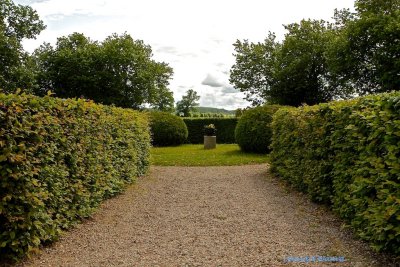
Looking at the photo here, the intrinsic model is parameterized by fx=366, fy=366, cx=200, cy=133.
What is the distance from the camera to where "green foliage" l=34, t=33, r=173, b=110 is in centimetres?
3334

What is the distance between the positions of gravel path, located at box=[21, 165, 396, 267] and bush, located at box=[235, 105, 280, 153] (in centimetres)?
742

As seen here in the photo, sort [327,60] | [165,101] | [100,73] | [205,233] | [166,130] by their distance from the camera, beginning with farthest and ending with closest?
[165,101] → [100,73] → [327,60] → [166,130] → [205,233]

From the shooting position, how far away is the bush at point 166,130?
22.7m

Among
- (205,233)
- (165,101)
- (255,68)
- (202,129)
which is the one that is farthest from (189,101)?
(205,233)

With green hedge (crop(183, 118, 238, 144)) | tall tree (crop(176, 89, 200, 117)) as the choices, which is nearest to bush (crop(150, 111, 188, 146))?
green hedge (crop(183, 118, 238, 144))

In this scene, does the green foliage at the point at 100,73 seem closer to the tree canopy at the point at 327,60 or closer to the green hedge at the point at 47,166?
the tree canopy at the point at 327,60

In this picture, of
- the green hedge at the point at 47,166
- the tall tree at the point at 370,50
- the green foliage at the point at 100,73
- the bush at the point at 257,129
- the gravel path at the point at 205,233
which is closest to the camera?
the green hedge at the point at 47,166

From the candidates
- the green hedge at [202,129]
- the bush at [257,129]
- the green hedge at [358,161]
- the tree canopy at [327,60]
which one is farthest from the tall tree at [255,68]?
the green hedge at [358,161]

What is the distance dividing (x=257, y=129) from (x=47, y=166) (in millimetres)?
12552

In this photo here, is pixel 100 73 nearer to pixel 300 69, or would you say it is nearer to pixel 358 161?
pixel 300 69

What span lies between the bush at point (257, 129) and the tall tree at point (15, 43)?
49.1ft

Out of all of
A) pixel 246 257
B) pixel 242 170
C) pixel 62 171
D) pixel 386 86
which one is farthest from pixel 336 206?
pixel 386 86

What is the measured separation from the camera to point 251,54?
118ft

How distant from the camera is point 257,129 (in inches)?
644
